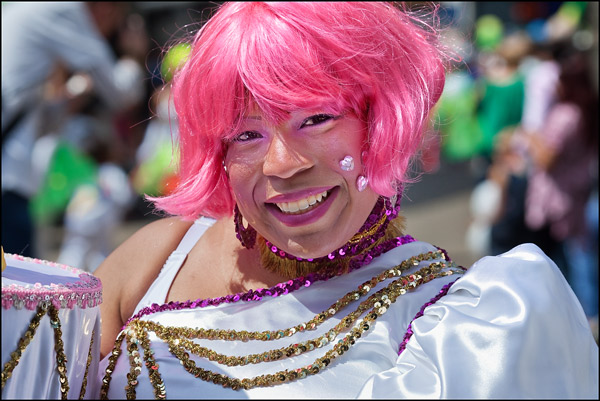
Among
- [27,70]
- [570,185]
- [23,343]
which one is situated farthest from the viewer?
[570,185]

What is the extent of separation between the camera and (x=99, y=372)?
1.54 meters

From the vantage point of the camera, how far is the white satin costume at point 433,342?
124 centimetres

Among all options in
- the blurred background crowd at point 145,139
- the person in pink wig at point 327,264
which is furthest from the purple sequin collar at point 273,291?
the blurred background crowd at point 145,139

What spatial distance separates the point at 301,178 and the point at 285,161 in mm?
46

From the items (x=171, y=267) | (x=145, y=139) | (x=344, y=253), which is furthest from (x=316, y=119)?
(x=145, y=139)

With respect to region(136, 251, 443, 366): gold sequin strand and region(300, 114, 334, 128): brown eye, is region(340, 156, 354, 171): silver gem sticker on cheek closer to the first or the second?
region(300, 114, 334, 128): brown eye

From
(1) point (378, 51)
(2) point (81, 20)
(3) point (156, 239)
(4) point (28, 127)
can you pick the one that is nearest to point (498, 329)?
(1) point (378, 51)

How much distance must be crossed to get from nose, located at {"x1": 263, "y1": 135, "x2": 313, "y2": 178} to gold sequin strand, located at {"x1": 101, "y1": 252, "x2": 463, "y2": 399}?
1.00 feet

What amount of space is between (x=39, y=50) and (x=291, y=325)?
2556mm

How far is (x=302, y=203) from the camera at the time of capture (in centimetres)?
146

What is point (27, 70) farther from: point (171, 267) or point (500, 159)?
point (500, 159)

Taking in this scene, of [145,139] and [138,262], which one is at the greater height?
[138,262]

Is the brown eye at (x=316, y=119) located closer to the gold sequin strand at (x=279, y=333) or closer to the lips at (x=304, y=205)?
the lips at (x=304, y=205)

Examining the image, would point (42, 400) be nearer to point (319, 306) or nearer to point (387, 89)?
point (319, 306)
